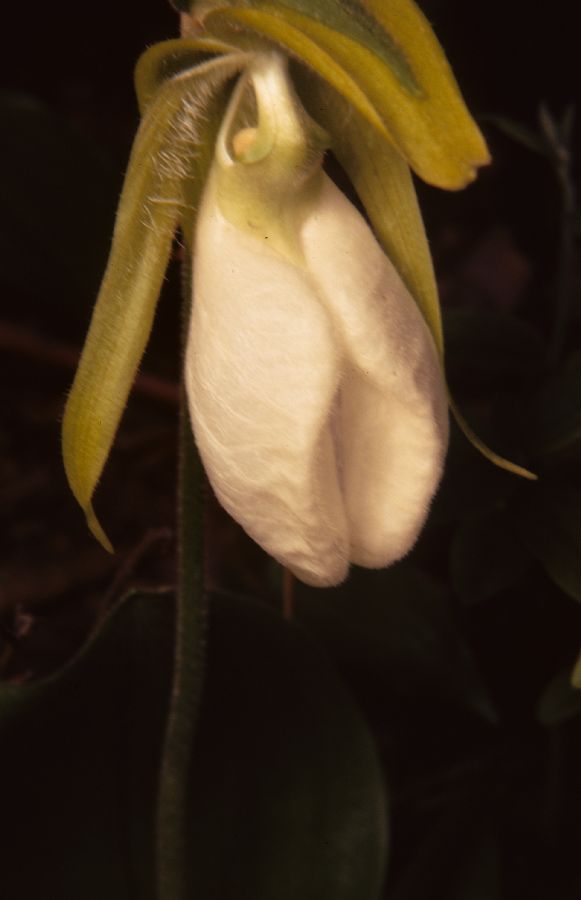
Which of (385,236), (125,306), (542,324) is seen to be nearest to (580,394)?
(385,236)

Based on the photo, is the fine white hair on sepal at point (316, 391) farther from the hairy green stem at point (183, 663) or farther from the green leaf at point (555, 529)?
the green leaf at point (555, 529)

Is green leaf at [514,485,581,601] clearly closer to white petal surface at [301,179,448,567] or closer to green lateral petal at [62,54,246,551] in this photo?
white petal surface at [301,179,448,567]

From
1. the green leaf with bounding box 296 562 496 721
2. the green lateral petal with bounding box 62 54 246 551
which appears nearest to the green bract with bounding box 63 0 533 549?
the green lateral petal with bounding box 62 54 246 551

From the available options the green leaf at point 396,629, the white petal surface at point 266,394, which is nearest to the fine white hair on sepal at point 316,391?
the white petal surface at point 266,394

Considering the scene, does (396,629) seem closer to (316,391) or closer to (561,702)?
(561,702)

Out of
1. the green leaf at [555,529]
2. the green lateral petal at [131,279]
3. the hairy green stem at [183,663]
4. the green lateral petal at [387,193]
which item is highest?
the green lateral petal at [387,193]

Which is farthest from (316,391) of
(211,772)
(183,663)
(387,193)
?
(211,772)
